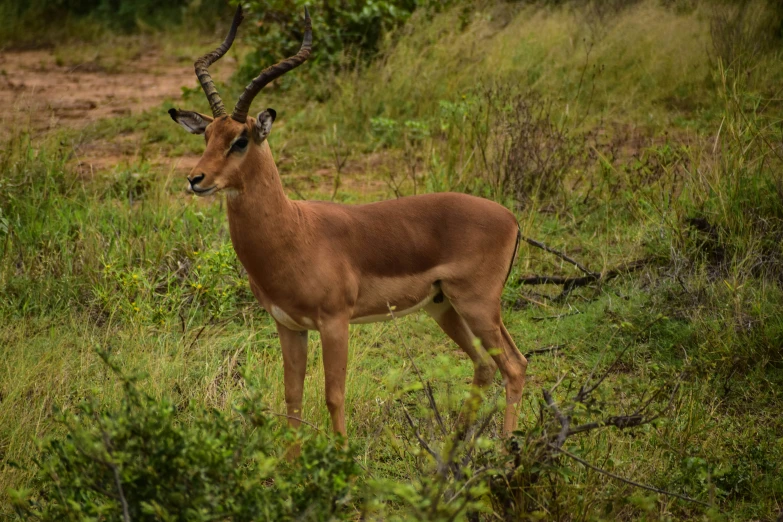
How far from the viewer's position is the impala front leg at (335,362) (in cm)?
407

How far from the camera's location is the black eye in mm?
3943

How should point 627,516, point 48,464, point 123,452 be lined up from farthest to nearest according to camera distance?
point 627,516
point 48,464
point 123,452

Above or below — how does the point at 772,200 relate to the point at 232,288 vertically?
above

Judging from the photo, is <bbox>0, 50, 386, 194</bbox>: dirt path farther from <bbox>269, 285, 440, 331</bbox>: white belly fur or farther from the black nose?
the black nose

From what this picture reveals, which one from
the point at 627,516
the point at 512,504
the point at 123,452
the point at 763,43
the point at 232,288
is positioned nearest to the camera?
the point at 123,452

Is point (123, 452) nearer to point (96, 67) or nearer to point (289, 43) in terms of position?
point (289, 43)

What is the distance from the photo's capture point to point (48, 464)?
313cm

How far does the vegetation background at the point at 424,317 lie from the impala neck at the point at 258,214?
73 cm

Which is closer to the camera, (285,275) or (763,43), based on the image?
(285,275)

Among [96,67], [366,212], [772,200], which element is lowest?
[96,67]

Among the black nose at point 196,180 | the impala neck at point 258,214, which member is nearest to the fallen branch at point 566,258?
the impala neck at point 258,214

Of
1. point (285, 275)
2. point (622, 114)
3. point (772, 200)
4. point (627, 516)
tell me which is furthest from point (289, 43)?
point (627, 516)

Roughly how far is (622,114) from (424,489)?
297 inches

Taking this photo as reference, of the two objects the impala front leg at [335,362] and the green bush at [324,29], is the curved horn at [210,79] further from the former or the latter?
the green bush at [324,29]
